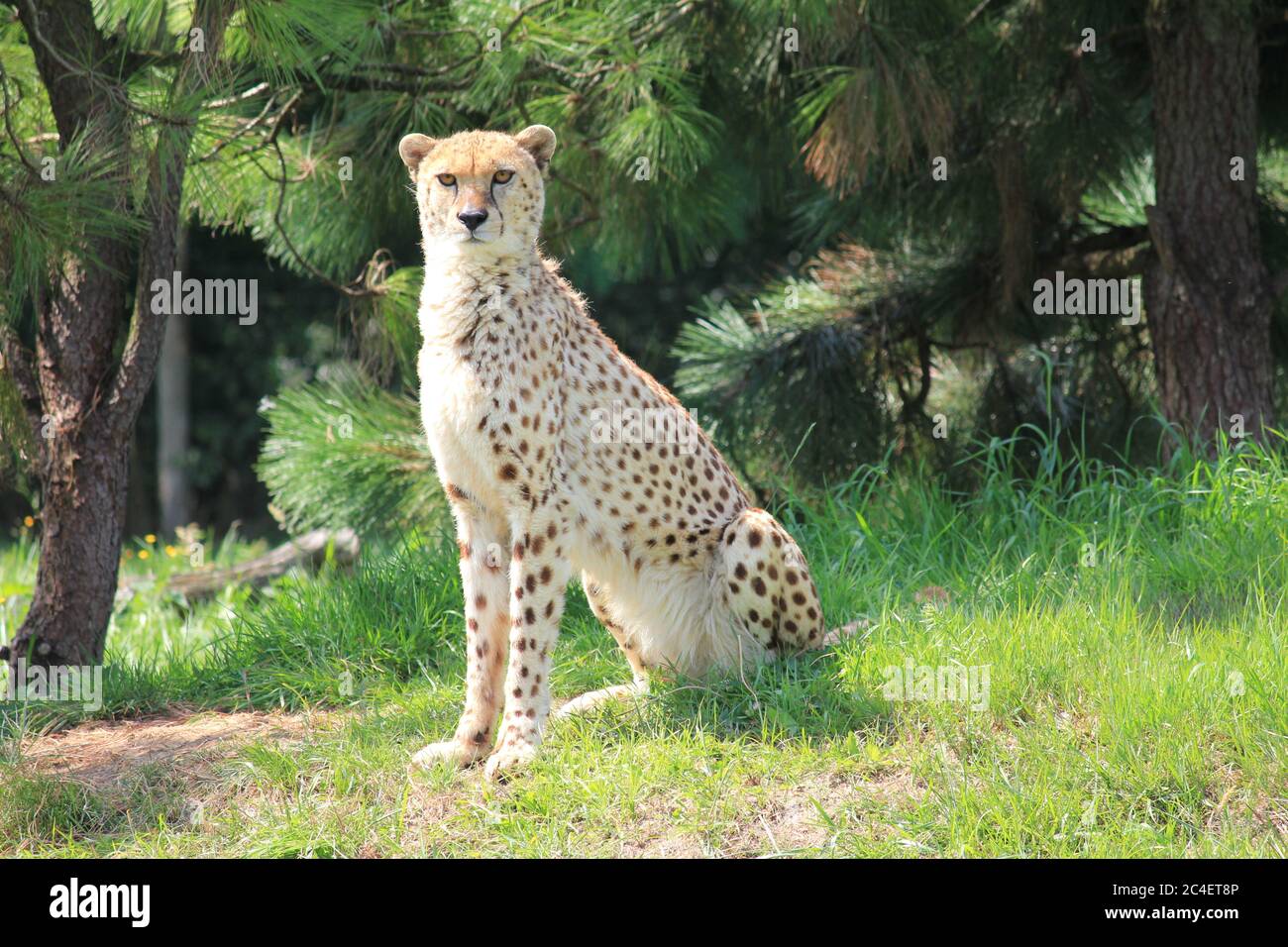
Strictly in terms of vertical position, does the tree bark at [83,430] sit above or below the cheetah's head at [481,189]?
below

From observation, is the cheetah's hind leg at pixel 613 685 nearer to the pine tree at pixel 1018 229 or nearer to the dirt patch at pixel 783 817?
the dirt patch at pixel 783 817

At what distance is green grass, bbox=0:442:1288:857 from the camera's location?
3.05m

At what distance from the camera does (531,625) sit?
11.1 ft

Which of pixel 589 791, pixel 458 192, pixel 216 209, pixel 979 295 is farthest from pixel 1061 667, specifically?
pixel 216 209

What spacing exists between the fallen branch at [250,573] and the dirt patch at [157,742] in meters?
2.68

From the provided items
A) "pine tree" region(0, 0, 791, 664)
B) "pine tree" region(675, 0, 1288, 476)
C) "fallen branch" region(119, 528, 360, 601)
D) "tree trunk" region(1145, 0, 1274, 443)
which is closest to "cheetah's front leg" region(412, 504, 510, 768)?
"pine tree" region(0, 0, 791, 664)

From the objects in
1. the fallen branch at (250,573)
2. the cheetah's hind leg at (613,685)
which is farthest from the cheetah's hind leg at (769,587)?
the fallen branch at (250,573)

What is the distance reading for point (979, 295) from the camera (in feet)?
17.7

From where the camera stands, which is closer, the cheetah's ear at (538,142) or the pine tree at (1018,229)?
the cheetah's ear at (538,142)

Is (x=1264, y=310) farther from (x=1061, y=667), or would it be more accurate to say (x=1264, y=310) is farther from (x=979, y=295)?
(x=1061, y=667)

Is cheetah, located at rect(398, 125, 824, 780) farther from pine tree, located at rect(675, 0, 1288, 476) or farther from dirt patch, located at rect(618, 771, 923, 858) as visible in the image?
pine tree, located at rect(675, 0, 1288, 476)

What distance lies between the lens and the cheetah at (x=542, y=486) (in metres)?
3.37

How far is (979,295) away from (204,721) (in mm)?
3193

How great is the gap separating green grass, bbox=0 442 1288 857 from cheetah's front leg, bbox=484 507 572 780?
111mm
